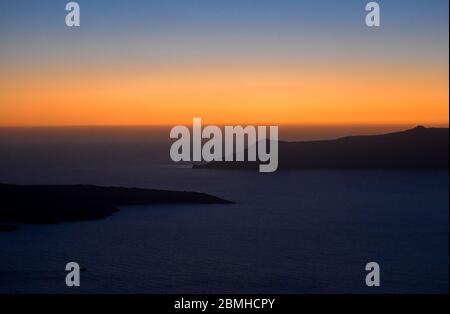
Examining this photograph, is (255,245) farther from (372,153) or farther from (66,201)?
(372,153)

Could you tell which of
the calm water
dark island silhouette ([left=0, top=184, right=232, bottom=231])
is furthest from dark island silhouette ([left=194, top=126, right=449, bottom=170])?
dark island silhouette ([left=0, top=184, right=232, bottom=231])

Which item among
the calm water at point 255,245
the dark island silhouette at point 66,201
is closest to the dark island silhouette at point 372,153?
the calm water at point 255,245

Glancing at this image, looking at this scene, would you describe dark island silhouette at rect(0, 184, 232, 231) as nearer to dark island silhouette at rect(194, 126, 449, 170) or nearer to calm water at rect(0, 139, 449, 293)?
calm water at rect(0, 139, 449, 293)

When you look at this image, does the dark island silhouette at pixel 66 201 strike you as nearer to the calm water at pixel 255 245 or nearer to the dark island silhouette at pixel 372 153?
the calm water at pixel 255 245

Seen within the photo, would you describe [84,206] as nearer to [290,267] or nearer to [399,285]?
[290,267]

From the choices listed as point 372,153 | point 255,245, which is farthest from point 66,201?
point 372,153

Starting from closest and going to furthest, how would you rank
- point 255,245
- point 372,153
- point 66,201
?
point 255,245
point 66,201
point 372,153
